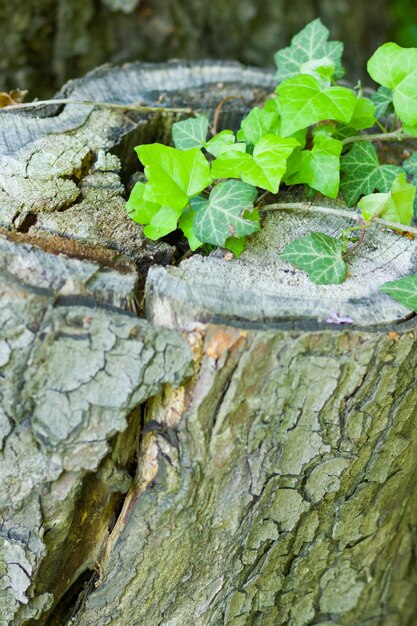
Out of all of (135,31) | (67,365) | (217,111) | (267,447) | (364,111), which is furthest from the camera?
(135,31)

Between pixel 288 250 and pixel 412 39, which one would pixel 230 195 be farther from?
pixel 412 39

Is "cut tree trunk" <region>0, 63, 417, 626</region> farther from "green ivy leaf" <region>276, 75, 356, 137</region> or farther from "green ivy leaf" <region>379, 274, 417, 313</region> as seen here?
"green ivy leaf" <region>276, 75, 356, 137</region>

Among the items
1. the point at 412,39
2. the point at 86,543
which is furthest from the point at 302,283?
the point at 412,39

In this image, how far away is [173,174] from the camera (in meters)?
1.31

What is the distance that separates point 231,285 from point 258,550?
0.54 meters

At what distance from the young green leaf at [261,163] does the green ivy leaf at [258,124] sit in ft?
0.22

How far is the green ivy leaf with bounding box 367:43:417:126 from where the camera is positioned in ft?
4.62

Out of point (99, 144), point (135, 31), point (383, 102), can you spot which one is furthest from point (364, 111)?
point (135, 31)

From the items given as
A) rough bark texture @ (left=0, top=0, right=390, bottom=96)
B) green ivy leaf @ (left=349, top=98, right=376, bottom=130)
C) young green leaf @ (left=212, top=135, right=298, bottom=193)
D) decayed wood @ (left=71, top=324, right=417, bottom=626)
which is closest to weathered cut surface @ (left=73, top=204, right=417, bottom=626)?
decayed wood @ (left=71, top=324, right=417, bottom=626)

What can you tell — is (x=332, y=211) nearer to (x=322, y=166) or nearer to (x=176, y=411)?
(x=322, y=166)

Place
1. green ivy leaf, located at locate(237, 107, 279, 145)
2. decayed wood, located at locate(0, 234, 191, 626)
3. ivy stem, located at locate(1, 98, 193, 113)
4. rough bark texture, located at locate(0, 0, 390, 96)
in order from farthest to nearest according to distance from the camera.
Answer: rough bark texture, located at locate(0, 0, 390, 96) → ivy stem, located at locate(1, 98, 193, 113) → green ivy leaf, located at locate(237, 107, 279, 145) → decayed wood, located at locate(0, 234, 191, 626)

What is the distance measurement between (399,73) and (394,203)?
0.26 m

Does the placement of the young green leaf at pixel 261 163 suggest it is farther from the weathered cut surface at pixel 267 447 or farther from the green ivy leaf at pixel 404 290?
the green ivy leaf at pixel 404 290

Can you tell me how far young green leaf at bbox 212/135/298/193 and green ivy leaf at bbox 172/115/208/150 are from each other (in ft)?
0.43
